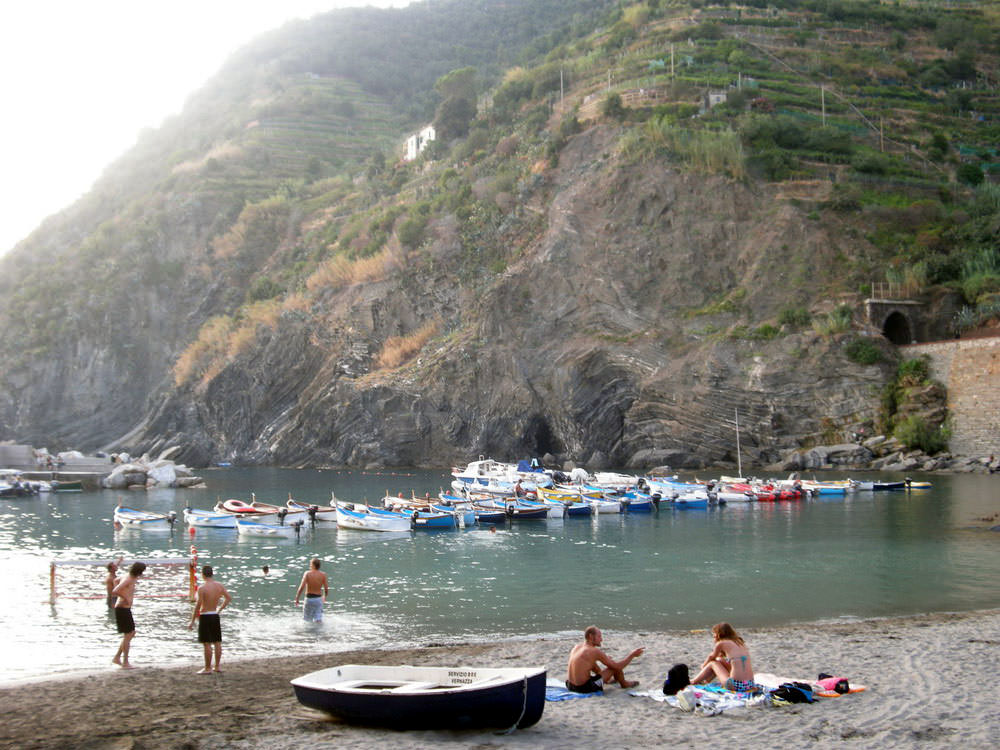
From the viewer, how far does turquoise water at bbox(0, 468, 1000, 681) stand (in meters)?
20.8

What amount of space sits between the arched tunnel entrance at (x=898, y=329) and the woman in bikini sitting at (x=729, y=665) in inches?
2219

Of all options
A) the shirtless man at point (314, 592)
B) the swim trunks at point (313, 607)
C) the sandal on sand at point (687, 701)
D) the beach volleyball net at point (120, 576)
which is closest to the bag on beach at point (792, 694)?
the sandal on sand at point (687, 701)

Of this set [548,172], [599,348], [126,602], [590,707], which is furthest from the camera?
[548,172]

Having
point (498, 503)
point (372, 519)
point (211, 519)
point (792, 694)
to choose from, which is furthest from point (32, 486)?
point (792, 694)

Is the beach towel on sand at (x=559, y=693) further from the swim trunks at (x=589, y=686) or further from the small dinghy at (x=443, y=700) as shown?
the small dinghy at (x=443, y=700)

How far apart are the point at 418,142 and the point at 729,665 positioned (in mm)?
101940

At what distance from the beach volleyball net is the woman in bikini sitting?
15507mm

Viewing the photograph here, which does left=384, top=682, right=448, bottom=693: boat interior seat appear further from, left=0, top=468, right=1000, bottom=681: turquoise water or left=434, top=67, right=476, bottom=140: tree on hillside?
left=434, top=67, right=476, bottom=140: tree on hillside

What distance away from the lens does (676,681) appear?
13430 millimetres

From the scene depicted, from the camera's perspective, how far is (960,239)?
219ft

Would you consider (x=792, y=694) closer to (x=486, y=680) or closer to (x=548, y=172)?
(x=486, y=680)

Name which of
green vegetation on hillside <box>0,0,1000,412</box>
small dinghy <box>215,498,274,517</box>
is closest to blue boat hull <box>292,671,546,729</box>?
small dinghy <box>215,498,274,517</box>

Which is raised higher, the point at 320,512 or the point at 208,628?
the point at 208,628

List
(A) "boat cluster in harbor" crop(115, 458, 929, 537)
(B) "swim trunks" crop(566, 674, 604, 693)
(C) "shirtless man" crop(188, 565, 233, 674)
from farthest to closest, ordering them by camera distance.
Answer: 1. (A) "boat cluster in harbor" crop(115, 458, 929, 537)
2. (C) "shirtless man" crop(188, 565, 233, 674)
3. (B) "swim trunks" crop(566, 674, 604, 693)
